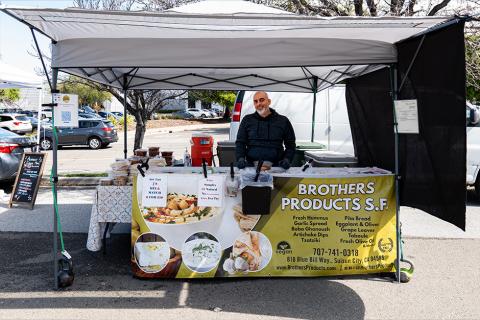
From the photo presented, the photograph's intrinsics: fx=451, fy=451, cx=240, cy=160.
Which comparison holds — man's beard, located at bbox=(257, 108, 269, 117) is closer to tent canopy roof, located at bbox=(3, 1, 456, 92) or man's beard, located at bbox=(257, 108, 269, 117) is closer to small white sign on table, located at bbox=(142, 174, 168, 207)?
tent canopy roof, located at bbox=(3, 1, 456, 92)

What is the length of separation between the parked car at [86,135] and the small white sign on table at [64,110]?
54.9 feet

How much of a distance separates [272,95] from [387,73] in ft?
11.9

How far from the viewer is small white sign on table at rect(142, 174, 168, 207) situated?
454cm

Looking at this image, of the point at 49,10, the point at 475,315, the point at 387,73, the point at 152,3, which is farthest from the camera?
the point at 152,3

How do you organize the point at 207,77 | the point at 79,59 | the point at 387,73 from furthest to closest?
the point at 207,77 → the point at 387,73 → the point at 79,59

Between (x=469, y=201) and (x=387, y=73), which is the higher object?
(x=387, y=73)

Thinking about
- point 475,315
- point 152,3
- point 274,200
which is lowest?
point 475,315

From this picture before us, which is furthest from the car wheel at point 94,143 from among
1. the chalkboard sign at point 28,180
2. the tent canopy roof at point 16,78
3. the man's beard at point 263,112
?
the man's beard at point 263,112

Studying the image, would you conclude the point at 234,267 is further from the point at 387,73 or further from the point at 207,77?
the point at 207,77

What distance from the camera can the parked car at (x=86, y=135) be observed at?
804 inches

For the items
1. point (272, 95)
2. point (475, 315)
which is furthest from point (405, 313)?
point (272, 95)

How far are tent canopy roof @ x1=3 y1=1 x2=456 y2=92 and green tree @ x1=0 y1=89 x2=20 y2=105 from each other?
44.0 metres

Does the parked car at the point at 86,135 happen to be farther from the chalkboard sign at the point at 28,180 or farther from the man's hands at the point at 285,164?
the man's hands at the point at 285,164

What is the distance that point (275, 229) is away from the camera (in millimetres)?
4652
